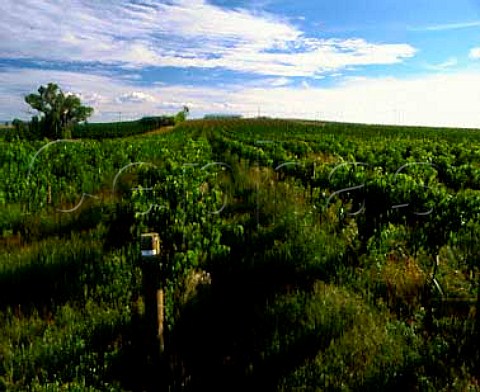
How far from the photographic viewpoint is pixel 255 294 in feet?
17.5

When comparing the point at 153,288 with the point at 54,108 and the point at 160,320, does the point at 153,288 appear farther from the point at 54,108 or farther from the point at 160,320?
the point at 54,108

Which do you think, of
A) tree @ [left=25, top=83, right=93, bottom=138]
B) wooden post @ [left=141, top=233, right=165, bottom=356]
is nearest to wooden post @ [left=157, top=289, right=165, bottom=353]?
wooden post @ [left=141, top=233, right=165, bottom=356]

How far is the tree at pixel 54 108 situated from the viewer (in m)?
72.3

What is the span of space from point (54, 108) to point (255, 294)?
77411mm

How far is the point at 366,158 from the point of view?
11.7 metres

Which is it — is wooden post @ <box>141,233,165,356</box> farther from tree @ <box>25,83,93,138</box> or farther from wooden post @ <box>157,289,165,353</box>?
tree @ <box>25,83,93,138</box>

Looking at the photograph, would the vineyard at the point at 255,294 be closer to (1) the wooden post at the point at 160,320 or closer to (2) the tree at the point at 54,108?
(1) the wooden post at the point at 160,320

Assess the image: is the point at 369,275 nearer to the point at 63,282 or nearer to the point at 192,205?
the point at 192,205

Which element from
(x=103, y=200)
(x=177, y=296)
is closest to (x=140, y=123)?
(x=103, y=200)

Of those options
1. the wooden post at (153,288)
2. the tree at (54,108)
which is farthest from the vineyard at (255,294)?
the tree at (54,108)

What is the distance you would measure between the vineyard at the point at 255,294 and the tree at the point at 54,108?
222 ft

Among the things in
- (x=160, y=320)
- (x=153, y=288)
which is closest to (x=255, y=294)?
(x=160, y=320)

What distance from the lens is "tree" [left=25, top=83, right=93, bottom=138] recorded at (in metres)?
72.3

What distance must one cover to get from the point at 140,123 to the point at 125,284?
90.0 metres
